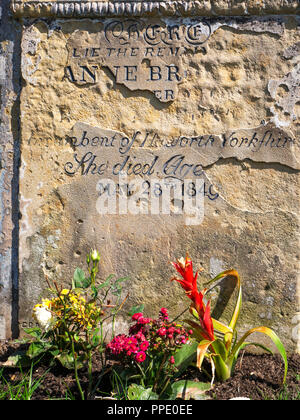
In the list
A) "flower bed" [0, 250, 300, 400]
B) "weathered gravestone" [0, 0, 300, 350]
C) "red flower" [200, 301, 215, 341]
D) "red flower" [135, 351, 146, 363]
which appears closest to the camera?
"red flower" [135, 351, 146, 363]

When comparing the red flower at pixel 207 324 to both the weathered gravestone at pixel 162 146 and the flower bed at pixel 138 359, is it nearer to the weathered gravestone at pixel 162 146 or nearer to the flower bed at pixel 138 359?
the flower bed at pixel 138 359

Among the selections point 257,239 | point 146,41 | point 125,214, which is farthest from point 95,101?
point 257,239

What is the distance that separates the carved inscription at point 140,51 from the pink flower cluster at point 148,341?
4.69ft

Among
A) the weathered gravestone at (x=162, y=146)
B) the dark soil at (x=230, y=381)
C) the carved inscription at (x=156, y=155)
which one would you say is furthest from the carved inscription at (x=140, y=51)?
the dark soil at (x=230, y=381)

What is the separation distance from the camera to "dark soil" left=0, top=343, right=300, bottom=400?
2418mm

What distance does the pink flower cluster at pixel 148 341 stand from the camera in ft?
7.17

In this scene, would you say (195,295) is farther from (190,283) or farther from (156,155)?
(156,155)

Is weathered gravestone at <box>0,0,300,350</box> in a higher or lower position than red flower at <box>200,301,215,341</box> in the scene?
higher

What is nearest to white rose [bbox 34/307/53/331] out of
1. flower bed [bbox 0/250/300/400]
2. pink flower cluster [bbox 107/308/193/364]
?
flower bed [bbox 0/250/300/400]

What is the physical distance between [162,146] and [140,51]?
0.62m

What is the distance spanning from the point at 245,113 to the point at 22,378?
204cm

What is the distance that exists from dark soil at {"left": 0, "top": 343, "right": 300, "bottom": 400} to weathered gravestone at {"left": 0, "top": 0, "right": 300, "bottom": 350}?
0.84 feet

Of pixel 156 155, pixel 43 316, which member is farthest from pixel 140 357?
pixel 156 155

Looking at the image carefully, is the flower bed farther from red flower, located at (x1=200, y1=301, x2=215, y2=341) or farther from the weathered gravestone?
the weathered gravestone
